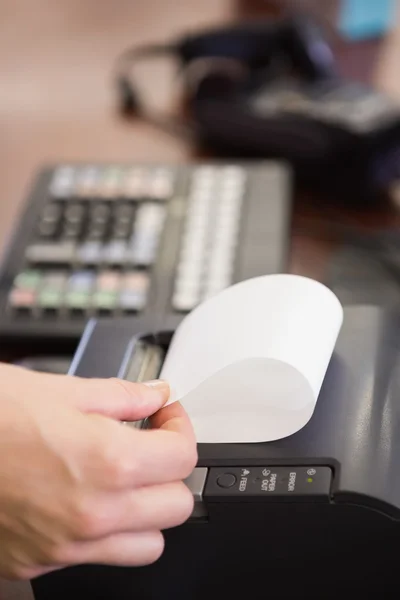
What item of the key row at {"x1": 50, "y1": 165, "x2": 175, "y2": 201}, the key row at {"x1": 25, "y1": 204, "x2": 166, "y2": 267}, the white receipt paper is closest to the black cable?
the key row at {"x1": 50, "y1": 165, "x2": 175, "y2": 201}

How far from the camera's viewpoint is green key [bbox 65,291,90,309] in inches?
25.3

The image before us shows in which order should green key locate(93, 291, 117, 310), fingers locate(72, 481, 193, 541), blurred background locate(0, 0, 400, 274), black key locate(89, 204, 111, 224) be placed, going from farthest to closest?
blurred background locate(0, 0, 400, 274), black key locate(89, 204, 111, 224), green key locate(93, 291, 117, 310), fingers locate(72, 481, 193, 541)

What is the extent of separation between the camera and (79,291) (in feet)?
2.15

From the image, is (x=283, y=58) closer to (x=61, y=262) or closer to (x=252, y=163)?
(x=252, y=163)

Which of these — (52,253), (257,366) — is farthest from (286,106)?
(257,366)

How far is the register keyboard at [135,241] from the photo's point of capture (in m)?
0.65

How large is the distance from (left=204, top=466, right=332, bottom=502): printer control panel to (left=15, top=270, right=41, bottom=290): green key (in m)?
Result: 0.32

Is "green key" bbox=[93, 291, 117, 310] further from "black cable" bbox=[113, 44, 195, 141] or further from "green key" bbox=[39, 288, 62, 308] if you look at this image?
"black cable" bbox=[113, 44, 195, 141]

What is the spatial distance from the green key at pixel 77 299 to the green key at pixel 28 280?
0.04 metres

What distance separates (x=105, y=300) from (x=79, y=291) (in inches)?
1.0

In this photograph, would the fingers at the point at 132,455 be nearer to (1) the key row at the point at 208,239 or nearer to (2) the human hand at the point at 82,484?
(2) the human hand at the point at 82,484

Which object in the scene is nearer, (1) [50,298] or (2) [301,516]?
(2) [301,516]

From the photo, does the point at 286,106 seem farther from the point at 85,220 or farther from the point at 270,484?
the point at 270,484

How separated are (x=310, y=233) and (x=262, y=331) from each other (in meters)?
0.39
